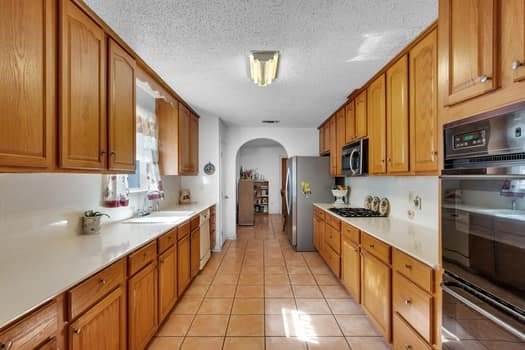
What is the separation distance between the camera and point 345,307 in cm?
261

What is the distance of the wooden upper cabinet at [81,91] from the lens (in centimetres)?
141

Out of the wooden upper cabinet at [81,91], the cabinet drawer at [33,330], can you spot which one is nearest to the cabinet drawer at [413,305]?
the cabinet drawer at [33,330]

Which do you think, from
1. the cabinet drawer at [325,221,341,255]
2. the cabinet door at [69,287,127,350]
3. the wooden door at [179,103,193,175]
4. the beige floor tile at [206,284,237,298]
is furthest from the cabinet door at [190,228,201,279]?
the cabinet drawer at [325,221,341,255]

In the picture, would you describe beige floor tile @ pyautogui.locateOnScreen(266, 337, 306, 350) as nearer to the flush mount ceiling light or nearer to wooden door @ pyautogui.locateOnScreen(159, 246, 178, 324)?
wooden door @ pyautogui.locateOnScreen(159, 246, 178, 324)

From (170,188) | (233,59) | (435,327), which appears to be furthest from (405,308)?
(170,188)

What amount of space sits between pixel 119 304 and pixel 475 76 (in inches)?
84.2

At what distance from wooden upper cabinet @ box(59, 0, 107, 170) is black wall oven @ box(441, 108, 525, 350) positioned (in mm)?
1971

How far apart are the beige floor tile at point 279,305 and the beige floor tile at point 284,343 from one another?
39cm

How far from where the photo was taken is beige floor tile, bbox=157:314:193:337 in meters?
2.20

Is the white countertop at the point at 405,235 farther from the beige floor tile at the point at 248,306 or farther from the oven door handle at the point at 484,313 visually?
the beige floor tile at the point at 248,306

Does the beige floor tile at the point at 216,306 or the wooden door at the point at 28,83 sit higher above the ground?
the wooden door at the point at 28,83

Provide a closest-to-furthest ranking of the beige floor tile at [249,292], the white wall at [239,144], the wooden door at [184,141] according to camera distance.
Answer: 1. the beige floor tile at [249,292]
2. the wooden door at [184,141]
3. the white wall at [239,144]

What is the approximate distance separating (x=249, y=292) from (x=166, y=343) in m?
1.08

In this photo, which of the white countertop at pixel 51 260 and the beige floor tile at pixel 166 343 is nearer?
the white countertop at pixel 51 260
